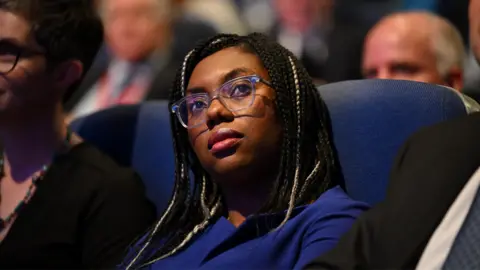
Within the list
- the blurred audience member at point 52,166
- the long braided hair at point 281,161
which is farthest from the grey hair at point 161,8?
the long braided hair at point 281,161

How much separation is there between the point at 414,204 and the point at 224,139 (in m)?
0.41

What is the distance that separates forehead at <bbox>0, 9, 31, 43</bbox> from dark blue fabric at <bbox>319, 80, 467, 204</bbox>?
62 centimetres

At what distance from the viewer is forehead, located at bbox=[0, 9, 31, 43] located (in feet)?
5.37

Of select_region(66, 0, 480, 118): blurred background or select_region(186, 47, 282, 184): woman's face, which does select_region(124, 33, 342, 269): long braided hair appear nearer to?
select_region(186, 47, 282, 184): woman's face

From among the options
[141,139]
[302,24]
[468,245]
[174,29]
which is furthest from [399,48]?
[174,29]

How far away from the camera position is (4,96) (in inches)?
64.3

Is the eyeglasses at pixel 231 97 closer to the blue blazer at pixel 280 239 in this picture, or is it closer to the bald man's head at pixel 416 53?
the blue blazer at pixel 280 239

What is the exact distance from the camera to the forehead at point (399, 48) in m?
2.01

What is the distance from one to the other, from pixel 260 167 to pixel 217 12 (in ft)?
6.75

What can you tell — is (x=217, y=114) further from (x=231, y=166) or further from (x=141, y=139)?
(x=141, y=139)

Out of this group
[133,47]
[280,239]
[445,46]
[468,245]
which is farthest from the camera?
[133,47]

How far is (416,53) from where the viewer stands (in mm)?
2006

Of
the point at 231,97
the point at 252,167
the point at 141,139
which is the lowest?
the point at 141,139

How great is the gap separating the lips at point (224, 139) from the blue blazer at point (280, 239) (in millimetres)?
132
